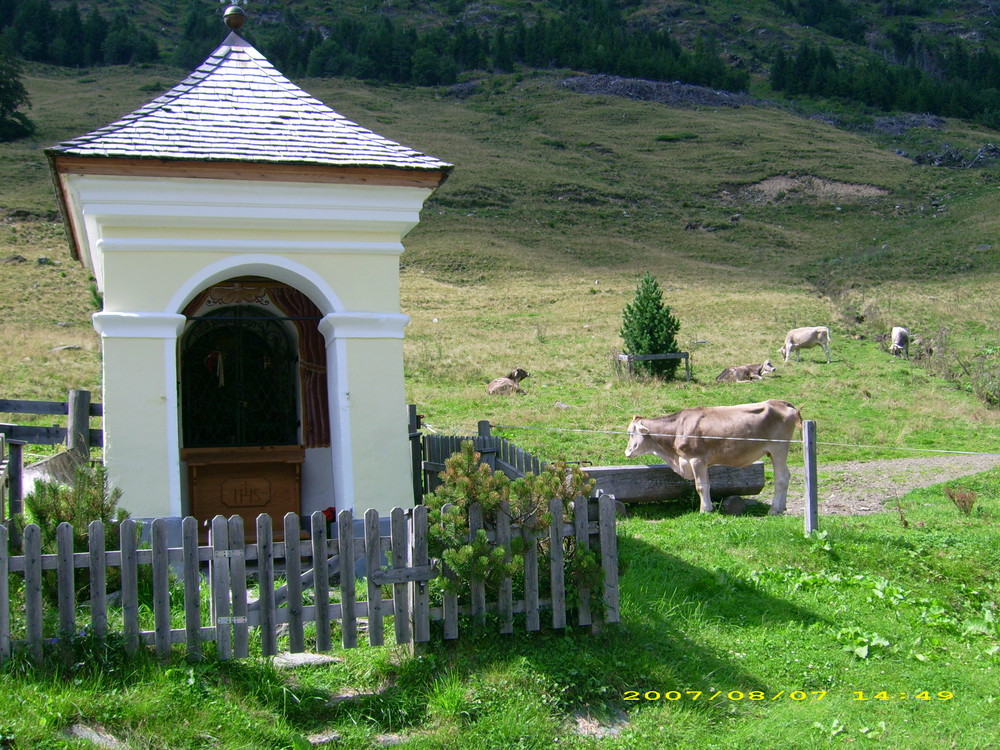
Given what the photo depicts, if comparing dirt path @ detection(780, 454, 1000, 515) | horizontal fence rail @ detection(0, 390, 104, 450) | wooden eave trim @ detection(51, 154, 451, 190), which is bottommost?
dirt path @ detection(780, 454, 1000, 515)

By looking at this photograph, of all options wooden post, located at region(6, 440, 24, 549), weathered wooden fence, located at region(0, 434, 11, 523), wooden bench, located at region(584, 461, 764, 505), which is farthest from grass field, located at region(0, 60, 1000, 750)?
wooden post, located at region(6, 440, 24, 549)

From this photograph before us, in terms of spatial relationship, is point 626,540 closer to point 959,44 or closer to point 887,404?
point 887,404

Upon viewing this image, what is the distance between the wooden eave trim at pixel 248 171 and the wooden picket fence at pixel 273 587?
3.45 m

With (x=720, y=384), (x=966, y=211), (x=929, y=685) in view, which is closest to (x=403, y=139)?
(x=966, y=211)

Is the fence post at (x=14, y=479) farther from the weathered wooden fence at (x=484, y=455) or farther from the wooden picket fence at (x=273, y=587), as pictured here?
the weathered wooden fence at (x=484, y=455)

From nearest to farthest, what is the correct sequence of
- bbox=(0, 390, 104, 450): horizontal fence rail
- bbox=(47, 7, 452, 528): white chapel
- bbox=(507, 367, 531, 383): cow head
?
1. bbox=(47, 7, 452, 528): white chapel
2. bbox=(0, 390, 104, 450): horizontal fence rail
3. bbox=(507, 367, 531, 383): cow head

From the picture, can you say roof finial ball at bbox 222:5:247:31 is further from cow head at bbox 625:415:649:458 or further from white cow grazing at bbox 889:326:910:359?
white cow grazing at bbox 889:326:910:359

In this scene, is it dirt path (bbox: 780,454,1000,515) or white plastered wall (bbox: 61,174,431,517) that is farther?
dirt path (bbox: 780,454,1000,515)

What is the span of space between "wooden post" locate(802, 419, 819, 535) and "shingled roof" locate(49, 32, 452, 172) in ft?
13.9

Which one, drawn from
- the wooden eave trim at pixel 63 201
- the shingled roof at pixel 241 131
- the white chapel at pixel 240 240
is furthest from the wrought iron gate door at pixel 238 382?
the shingled roof at pixel 241 131

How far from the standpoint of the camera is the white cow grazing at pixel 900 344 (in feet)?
89.4

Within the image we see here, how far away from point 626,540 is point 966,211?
6234 centimetres

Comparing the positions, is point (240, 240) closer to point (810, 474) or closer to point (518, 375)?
point (810, 474)

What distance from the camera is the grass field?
533 centimetres
